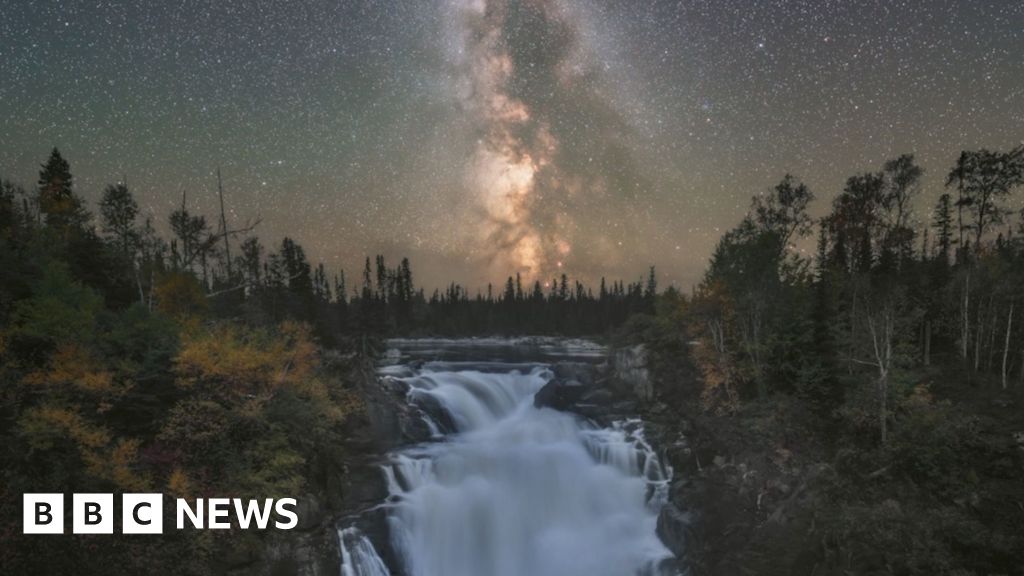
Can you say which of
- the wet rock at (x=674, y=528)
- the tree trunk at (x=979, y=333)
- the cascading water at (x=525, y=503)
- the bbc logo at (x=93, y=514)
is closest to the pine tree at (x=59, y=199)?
the bbc logo at (x=93, y=514)

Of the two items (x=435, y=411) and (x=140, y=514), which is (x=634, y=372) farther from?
(x=140, y=514)

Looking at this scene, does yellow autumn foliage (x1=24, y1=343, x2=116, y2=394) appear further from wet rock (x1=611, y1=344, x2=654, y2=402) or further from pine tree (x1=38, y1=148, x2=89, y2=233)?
wet rock (x1=611, y1=344, x2=654, y2=402)

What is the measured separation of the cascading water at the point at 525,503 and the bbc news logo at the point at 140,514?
4.41 meters

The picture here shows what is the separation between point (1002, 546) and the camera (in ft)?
49.8

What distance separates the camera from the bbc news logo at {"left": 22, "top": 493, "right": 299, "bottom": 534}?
15289mm

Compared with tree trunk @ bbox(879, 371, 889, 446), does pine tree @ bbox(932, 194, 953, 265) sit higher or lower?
higher

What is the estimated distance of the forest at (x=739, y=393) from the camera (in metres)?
16.8

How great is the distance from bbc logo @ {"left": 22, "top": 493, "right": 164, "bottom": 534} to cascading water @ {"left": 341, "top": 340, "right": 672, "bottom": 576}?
767 cm

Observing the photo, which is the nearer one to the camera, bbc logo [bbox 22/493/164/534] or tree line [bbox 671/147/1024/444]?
bbc logo [bbox 22/493/164/534]

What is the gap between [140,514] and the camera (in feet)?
55.4

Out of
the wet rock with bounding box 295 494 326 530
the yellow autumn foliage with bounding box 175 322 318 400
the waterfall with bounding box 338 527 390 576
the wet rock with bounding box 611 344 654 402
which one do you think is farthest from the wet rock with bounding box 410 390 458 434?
the wet rock with bounding box 611 344 654 402

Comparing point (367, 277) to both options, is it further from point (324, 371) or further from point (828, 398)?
point (828, 398)

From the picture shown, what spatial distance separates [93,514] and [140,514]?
1.29 metres

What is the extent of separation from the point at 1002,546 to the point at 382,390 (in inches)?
1297
